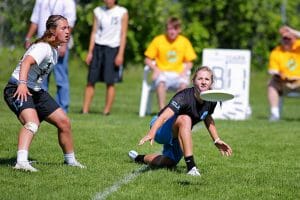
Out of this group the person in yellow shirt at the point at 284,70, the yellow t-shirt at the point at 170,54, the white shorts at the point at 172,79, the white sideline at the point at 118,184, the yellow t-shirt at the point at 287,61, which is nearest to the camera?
the white sideline at the point at 118,184

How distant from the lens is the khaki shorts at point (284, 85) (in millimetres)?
14594

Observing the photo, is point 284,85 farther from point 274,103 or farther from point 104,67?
point 104,67

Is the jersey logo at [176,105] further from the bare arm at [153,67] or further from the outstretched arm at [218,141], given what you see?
the bare arm at [153,67]

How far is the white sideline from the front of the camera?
21.4 feet

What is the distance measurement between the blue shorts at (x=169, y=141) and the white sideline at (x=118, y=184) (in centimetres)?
28

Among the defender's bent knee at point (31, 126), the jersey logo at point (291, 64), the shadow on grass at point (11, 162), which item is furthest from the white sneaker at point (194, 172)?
the jersey logo at point (291, 64)

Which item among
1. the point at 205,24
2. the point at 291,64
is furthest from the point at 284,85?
the point at 205,24

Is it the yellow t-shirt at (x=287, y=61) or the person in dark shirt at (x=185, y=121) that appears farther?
the yellow t-shirt at (x=287, y=61)

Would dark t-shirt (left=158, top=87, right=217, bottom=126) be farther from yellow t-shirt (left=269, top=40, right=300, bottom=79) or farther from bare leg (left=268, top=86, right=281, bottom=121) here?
yellow t-shirt (left=269, top=40, right=300, bottom=79)

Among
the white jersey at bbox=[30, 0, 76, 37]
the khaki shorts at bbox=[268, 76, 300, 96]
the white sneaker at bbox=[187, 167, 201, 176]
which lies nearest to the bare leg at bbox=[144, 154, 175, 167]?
the white sneaker at bbox=[187, 167, 201, 176]

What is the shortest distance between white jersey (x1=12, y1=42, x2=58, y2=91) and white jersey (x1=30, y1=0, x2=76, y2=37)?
4926mm

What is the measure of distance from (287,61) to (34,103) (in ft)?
26.1

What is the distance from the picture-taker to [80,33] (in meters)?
23.0

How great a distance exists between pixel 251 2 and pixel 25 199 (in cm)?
1887
